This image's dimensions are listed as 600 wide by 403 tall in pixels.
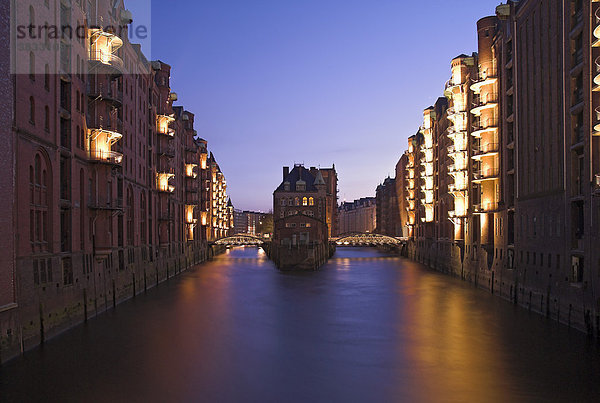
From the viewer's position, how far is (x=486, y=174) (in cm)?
5047

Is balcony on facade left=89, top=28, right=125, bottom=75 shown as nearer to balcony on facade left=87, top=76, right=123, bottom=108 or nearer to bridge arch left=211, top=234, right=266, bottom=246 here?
balcony on facade left=87, top=76, right=123, bottom=108

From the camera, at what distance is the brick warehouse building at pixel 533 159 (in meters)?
30.5

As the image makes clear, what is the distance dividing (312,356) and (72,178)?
17.6 metres

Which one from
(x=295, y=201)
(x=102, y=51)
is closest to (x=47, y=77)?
(x=102, y=51)

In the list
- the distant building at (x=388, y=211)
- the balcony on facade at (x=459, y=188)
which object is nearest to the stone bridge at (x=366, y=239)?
the distant building at (x=388, y=211)

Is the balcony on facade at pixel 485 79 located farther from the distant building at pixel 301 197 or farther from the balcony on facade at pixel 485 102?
the distant building at pixel 301 197

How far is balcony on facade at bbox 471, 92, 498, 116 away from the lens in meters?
49.6

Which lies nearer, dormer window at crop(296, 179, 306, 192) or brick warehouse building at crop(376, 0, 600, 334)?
brick warehouse building at crop(376, 0, 600, 334)

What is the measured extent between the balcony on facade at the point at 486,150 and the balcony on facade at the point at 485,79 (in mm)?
5164

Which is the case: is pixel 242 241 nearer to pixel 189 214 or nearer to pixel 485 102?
pixel 189 214

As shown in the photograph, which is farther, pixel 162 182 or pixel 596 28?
pixel 162 182

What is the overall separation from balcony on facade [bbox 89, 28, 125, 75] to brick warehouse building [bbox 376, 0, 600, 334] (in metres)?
27.8

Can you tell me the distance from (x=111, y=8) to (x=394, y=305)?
31.3 metres

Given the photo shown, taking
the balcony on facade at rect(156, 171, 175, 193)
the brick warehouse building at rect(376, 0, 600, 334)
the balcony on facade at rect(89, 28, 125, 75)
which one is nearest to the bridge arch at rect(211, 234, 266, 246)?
the balcony on facade at rect(156, 171, 175, 193)
